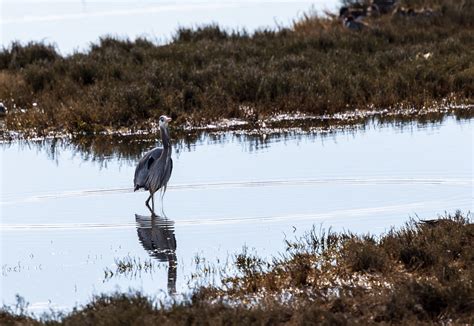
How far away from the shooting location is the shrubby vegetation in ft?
76.2

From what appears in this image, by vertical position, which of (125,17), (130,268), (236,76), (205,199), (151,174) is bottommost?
(130,268)

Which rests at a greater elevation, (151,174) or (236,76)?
(236,76)

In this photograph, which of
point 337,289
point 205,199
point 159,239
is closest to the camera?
point 337,289

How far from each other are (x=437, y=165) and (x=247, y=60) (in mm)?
10799

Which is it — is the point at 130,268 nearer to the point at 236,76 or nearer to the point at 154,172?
the point at 154,172

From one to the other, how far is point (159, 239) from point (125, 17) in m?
42.3

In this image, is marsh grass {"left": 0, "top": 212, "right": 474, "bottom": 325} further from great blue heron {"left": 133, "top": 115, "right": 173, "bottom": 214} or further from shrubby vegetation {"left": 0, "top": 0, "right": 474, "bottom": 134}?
shrubby vegetation {"left": 0, "top": 0, "right": 474, "bottom": 134}

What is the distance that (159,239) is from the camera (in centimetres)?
1337

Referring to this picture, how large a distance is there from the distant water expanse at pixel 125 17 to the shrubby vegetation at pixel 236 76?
344 inches

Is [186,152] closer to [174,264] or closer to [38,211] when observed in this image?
[38,211]

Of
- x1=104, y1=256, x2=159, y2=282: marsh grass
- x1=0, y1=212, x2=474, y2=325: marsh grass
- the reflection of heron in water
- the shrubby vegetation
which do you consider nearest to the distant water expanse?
the shrubby vegetation

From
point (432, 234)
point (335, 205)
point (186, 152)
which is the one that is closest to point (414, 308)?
point (432, 234)

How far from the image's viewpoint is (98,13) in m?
59.3

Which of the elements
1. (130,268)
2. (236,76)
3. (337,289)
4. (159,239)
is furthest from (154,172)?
(236,76)
